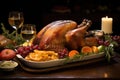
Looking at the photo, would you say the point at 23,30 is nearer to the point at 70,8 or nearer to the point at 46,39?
the point at 46,39

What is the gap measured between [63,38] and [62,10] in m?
2.30

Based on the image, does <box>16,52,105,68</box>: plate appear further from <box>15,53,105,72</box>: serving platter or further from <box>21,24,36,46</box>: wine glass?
<box>21,24,36,46</box>: wine glass

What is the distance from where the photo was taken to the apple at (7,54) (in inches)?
51.8

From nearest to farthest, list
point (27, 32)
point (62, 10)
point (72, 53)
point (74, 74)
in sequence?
point (74, 74)
point (72, 53)
point (27, 32)
point (62, 10)

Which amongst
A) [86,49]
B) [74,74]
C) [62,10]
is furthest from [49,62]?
[62,10]

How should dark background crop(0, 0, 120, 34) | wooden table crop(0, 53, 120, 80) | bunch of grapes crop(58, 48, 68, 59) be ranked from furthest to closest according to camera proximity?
dark background crop(0, 0, 120, 34) < bunch of grapes crop(58, 48, 68, 59) < wooden table crop(0, 53, 120, 80)

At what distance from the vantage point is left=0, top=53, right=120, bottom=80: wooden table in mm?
1173

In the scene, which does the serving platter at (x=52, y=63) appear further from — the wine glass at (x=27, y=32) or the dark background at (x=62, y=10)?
the dark background at (x=62, y=10)

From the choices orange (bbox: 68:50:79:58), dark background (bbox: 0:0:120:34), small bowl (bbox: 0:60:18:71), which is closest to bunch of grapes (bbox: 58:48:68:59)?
orange (bbox: 68:50:79:58)

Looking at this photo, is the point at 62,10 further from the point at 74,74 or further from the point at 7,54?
the point at 74,74

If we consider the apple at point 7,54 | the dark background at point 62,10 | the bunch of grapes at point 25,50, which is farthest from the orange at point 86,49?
the dark background at point 62,10

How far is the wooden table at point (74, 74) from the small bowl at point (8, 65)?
0.08 feet

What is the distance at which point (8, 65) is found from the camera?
1222mm

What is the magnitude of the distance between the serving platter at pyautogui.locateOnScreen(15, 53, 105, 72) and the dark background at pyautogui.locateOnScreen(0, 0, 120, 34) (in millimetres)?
2342
